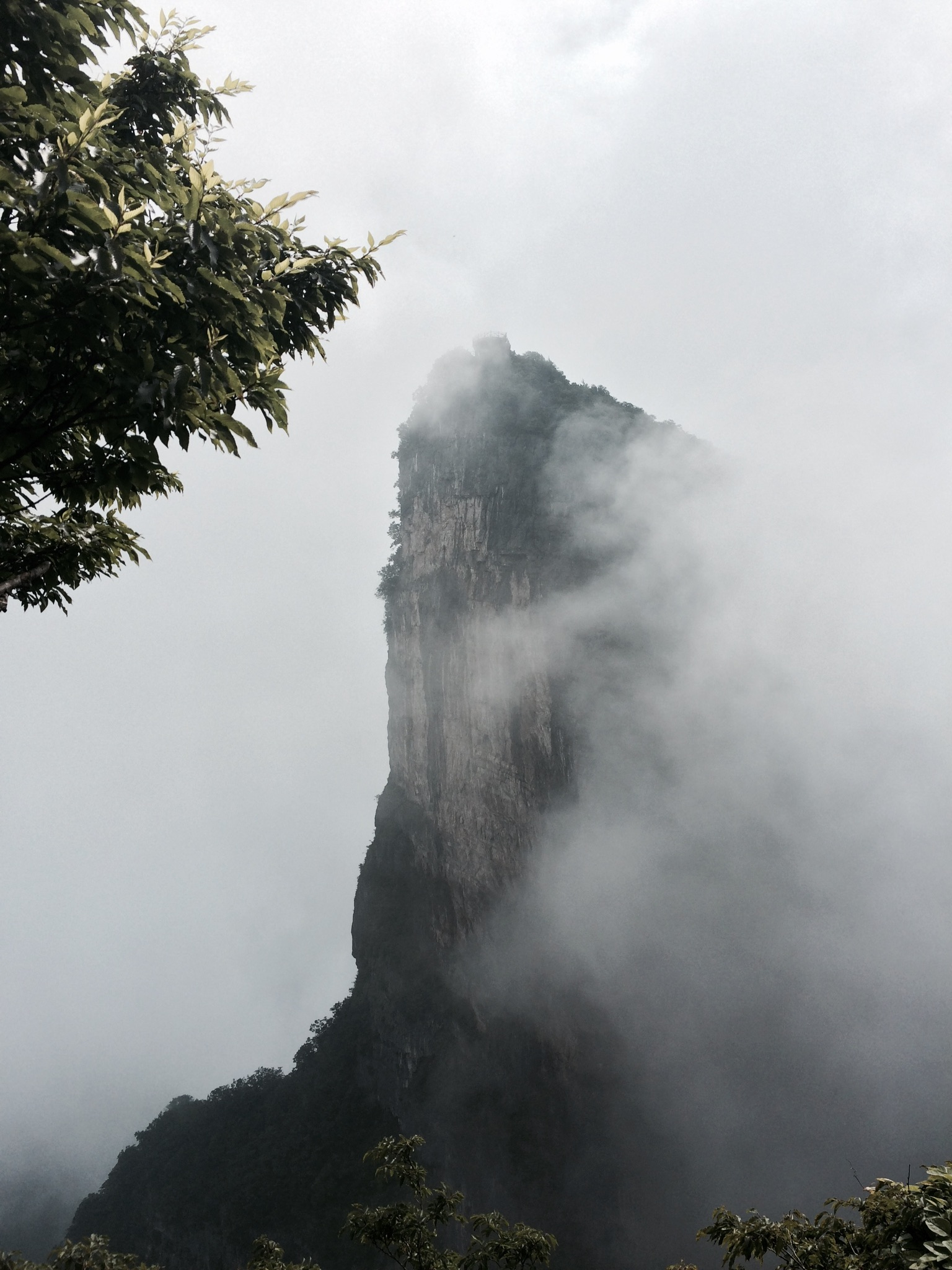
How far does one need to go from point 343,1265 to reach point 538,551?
32.0 metres

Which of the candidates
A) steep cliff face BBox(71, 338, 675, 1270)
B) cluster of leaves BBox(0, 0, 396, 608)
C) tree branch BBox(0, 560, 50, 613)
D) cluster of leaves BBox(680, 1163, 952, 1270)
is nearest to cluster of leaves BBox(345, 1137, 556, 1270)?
cluster of leaves BBox(680, 1163, 952, 1270)

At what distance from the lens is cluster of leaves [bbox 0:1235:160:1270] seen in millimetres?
4461

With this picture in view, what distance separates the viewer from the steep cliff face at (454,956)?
84.1 feet

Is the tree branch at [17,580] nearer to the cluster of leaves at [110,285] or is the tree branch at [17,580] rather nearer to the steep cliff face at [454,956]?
the cluster of leaves at [110,285]

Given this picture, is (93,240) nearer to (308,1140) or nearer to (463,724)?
A: (463,724)

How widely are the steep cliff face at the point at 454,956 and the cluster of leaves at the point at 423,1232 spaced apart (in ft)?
63.6

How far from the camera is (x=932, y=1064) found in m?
21.7

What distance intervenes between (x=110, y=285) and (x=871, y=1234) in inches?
234

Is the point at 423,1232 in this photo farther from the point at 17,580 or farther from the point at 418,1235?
the point at 17,580

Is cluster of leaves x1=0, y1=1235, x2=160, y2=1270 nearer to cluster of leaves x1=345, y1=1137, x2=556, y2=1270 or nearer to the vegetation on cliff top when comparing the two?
the vegetation on cliff top

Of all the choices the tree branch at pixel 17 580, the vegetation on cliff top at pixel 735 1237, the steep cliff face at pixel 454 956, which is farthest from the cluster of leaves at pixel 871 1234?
the steep cliff face at pixel 454 956

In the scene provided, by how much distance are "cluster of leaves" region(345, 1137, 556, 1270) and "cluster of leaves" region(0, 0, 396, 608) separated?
8.51m

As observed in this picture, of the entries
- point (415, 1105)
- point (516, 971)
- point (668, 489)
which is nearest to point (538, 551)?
point (668, 489)

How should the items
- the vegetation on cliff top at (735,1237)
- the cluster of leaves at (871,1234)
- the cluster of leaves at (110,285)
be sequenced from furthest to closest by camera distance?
the vegetation on cliff top at (735,1237) → the cluster of leaves at (871,1234) → the cluster of leaves at (110,285)
